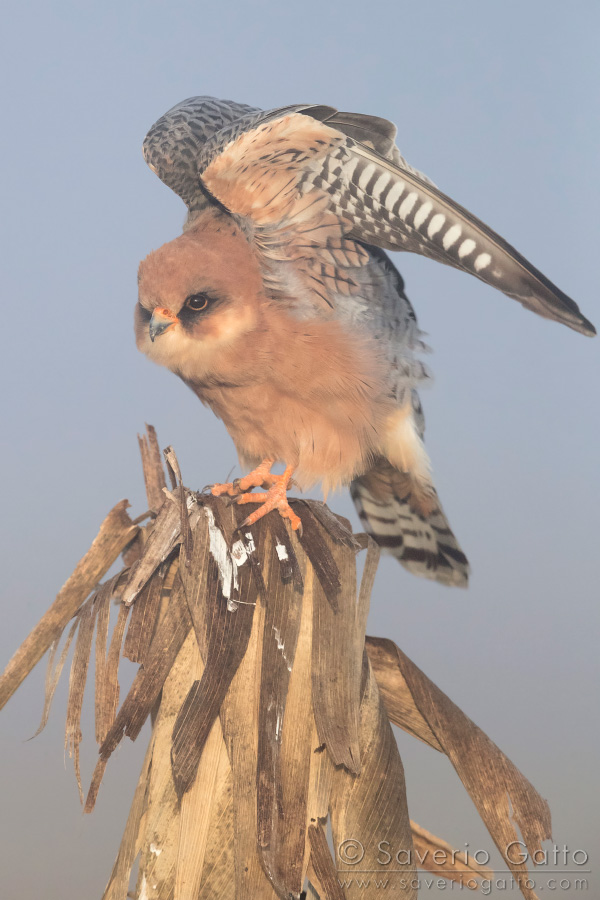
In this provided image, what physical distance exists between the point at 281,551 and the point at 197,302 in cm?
66

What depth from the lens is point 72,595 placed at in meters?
1.51

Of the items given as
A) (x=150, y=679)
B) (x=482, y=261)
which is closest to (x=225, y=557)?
(x=150, y=679)

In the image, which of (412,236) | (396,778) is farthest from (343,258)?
(396,778)

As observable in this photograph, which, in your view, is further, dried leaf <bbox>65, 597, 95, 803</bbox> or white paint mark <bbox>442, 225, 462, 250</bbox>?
A: white paint mark <bbox>442, 225, 462, 250</bbox>

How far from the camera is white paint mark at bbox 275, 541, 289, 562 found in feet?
5.00

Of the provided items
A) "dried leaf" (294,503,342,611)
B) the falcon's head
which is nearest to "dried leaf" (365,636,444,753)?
"dried leaf" (294,503,342,611)

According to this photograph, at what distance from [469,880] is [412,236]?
143 cm

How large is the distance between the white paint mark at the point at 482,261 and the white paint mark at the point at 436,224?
0.12 m

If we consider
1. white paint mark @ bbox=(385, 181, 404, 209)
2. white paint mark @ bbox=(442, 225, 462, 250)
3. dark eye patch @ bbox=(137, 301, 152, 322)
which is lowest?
dark eye patch @ bbox=(137, 301, 152, 322)

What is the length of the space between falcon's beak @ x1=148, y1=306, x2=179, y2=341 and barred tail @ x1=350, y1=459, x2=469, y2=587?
69 centimetres

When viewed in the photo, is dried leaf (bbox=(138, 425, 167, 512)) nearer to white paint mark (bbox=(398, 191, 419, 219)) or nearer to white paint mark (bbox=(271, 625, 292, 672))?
white paint mark (bbox=(271, 625, 292, 672))

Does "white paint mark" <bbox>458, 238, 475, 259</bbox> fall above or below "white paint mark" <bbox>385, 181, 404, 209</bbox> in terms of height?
below

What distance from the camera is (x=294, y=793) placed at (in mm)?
1395

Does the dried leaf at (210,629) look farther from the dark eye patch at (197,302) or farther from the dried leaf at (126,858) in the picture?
the dark eye patch at (197,302)
